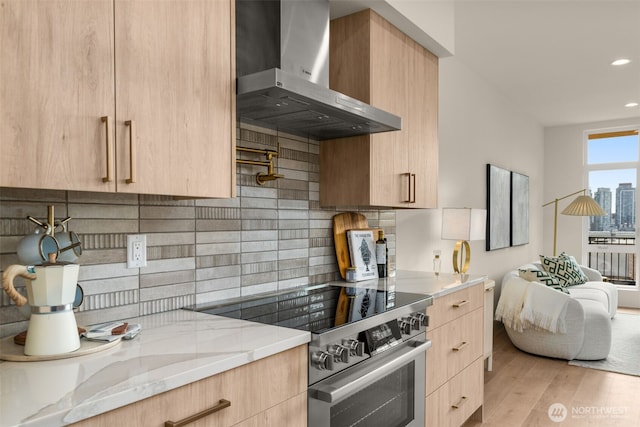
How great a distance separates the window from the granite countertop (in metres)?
6.96

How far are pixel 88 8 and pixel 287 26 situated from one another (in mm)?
888

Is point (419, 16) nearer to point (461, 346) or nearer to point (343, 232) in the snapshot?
point (343, 232)

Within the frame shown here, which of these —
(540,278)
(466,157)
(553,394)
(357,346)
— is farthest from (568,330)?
(357,346)

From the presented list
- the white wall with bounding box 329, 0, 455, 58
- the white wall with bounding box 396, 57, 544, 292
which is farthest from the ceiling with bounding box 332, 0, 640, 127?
the white wall with bounding box 329, 0, 455, 58

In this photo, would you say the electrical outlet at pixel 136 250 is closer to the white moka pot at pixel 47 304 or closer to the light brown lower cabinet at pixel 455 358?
the white moka pot at pixel 47 304

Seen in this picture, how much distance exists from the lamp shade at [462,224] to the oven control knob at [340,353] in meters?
2.10

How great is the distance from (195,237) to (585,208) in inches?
236

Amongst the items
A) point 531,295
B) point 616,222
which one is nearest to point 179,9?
point 531,295

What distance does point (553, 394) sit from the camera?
3.36 m

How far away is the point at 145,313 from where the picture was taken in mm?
1652

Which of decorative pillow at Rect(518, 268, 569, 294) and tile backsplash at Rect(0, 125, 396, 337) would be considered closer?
tile backsplash at Rect(0, 125, 396, 337)

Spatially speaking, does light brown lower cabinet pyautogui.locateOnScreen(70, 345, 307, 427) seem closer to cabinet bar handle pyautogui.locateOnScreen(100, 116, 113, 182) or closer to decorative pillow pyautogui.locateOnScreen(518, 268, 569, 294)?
cabinet bar handle pyautogui.locateOnScreen(100, 116, 113, 182)

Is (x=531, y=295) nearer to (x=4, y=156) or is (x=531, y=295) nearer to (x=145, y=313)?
(x=145, y=313)

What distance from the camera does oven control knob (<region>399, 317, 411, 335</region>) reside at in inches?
75.7
